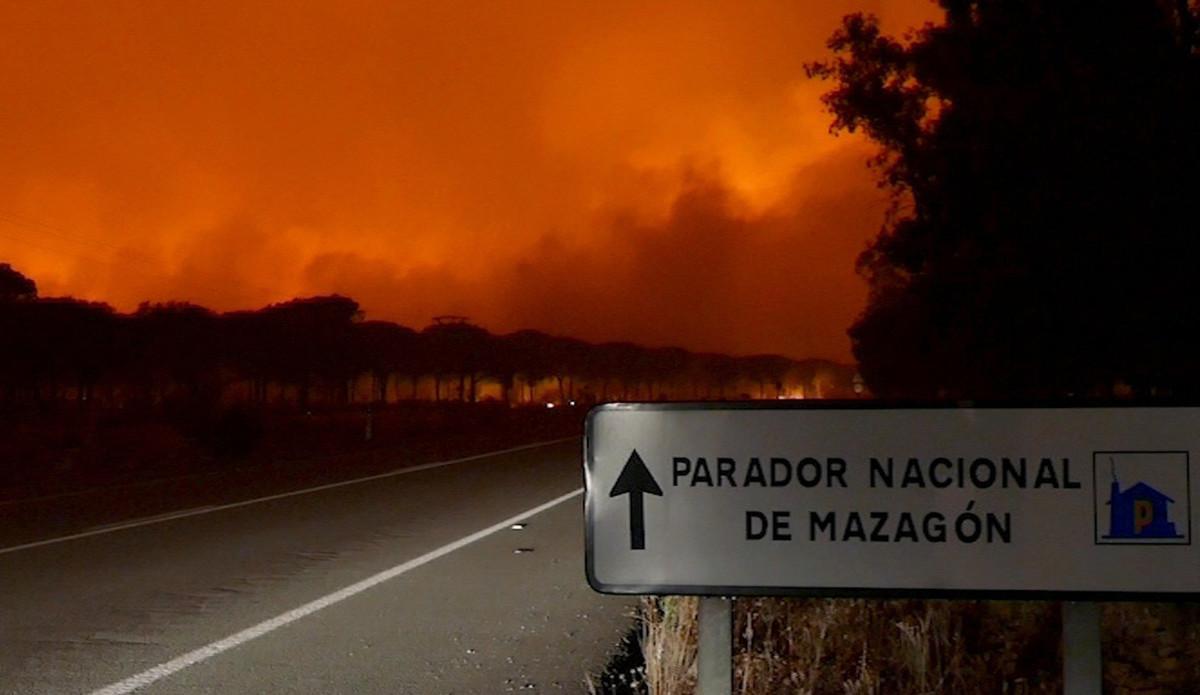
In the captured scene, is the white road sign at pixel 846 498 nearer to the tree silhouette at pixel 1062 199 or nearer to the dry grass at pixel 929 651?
the dry grass at pixel 929 651

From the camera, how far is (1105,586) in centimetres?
319

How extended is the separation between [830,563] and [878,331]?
3869 cm

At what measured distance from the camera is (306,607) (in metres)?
9.43

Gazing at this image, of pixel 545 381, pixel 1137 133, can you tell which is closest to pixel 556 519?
pixel 1137 133

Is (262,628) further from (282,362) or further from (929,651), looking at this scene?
(282,362)

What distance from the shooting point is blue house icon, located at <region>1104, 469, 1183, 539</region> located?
3146 mm

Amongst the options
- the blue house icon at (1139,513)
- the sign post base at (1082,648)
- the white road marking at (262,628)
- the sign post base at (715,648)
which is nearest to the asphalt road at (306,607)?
the white road marking at (262,628)

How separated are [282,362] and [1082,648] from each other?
122462mm

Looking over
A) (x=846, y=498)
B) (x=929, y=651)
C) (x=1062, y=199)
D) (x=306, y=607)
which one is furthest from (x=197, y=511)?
(x=846, y=498)

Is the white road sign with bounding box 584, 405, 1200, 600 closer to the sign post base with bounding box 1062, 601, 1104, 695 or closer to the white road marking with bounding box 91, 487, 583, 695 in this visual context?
the sign post base with bounding box 1062, 601, 1104, 695

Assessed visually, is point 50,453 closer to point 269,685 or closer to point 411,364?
point 269,685

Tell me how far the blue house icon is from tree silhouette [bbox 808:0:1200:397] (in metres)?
9.34

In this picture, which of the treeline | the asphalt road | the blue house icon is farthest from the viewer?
the treeline

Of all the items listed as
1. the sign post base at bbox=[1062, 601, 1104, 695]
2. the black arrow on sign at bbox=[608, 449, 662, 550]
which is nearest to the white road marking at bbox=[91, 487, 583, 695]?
the black arrow on sign at bbox=[608, 449, 662, 550]
